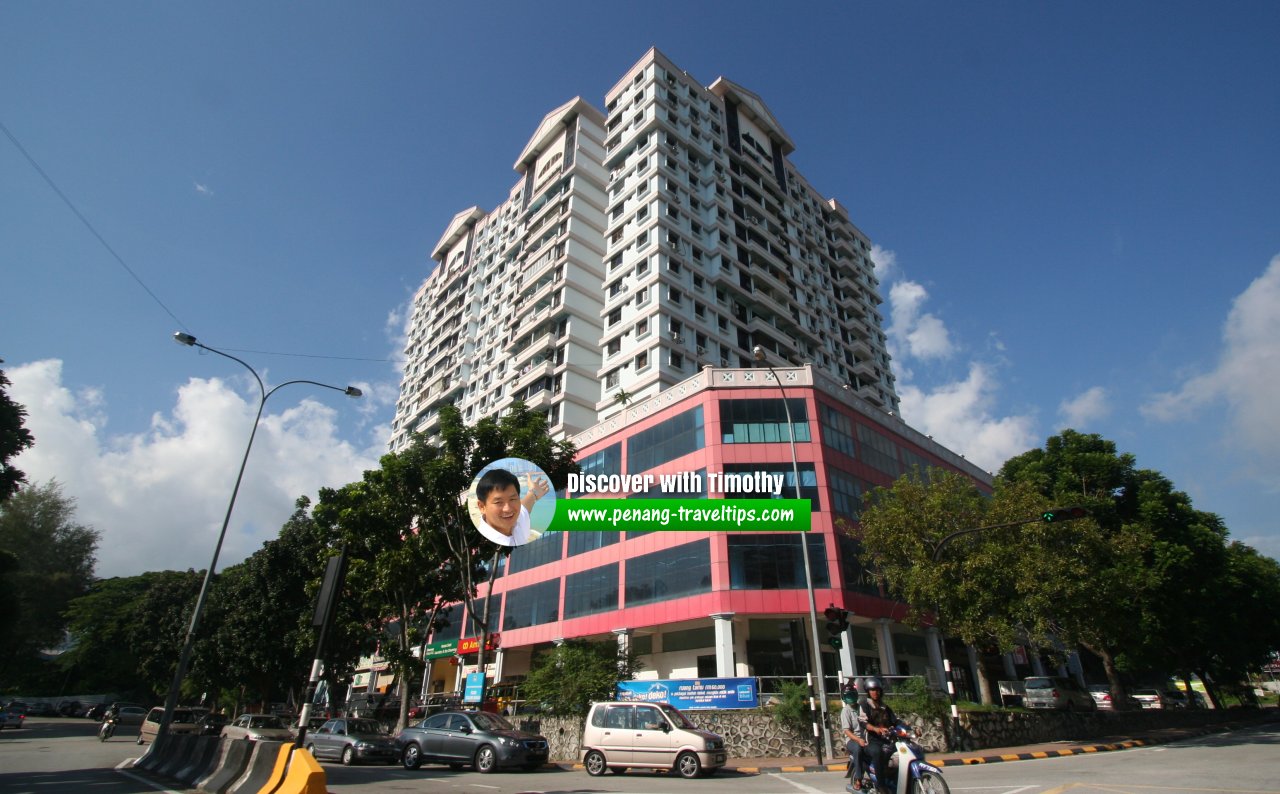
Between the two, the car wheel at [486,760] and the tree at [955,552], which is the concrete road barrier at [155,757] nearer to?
the car wheel at [486,760]

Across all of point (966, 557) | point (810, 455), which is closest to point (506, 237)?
point (810, 455)

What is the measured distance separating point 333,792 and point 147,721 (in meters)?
19.9

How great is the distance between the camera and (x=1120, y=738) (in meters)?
22.6

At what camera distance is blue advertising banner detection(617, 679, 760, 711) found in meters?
19.0

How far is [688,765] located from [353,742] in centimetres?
1011

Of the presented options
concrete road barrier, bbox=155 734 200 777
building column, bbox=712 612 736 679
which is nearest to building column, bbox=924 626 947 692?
building column, bbox=712 612 736 679

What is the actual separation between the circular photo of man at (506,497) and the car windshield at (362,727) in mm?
6818

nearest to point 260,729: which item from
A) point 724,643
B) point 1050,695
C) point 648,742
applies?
point 648,742

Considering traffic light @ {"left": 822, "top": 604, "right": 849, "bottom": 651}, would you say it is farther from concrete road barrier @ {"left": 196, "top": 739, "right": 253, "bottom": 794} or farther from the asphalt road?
concrete road barrier @ {"left": 196, "top": 739, "right": 253, "bottom": 794}

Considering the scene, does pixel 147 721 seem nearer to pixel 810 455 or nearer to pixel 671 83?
pixel 810 455

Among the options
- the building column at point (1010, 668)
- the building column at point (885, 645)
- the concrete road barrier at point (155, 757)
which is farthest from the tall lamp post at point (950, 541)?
the building column at point (1010, 668)

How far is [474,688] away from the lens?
22219 mm

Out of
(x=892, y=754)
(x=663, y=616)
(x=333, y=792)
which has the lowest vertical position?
(x=333, y=792)

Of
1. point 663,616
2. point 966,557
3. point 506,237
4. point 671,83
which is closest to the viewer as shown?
point 966,557
